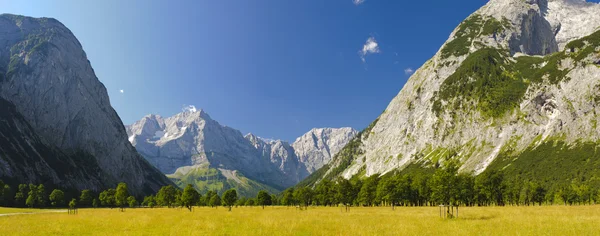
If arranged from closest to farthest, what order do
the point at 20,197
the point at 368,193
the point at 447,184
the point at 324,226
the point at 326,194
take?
the point at 324,226, the point at 447,184, the point at 368,193, the point at 326,194, the point at 20,197

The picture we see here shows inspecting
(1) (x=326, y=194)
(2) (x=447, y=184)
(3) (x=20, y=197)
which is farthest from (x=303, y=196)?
(3) (x=20, y=197)

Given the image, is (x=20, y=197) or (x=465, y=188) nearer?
(x=465, y=188)

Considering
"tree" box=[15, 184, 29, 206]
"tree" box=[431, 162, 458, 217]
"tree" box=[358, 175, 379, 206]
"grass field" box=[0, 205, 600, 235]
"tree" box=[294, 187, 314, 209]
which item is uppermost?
"tree" box=[431, 162, 458, 217]

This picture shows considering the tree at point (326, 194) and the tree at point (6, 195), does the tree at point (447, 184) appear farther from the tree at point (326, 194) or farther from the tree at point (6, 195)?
the tree at point (6, 195)

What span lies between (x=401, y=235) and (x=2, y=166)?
232 metres

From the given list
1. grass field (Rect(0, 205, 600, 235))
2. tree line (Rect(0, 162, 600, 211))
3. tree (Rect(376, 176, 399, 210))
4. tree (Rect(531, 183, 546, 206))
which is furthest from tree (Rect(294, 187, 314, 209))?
grass field (Rect(0, 205, 600, 235))

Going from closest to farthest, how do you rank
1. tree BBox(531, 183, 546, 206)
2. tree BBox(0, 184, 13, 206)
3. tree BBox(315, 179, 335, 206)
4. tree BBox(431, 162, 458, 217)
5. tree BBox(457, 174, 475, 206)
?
tree BBox(431, 162, 458, 217)
tree BBox(457, 174, 475, 206)
tree BBox(531, 183, 546, 206)
tree BBox(0, 184, 13, 206)
tree BBox(315, 179, 335, 206)

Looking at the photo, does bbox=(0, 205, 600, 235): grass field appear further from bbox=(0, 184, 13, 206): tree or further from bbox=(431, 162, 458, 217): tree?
bbox=(0, 184, 13, 206): tree

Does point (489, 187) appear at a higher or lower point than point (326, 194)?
higher

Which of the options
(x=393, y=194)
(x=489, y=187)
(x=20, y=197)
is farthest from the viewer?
(x=20, y=197)

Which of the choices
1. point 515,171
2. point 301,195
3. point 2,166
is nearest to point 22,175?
point 2,166

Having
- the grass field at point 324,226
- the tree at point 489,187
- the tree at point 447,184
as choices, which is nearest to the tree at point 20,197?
the grass field at point 324,226

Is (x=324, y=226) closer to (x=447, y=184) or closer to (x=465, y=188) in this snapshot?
(x=447, y=184)

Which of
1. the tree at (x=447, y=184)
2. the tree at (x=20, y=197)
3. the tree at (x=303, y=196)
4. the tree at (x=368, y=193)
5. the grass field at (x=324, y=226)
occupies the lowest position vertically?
the tree at (x=20, y=197)
